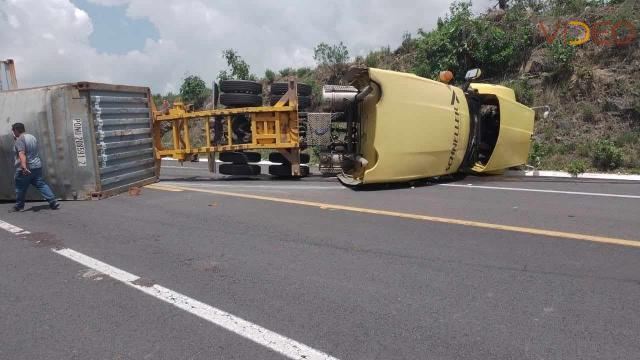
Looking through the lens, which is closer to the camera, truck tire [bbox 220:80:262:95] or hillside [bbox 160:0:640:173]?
truck tire [bbox 220:80:262:95]

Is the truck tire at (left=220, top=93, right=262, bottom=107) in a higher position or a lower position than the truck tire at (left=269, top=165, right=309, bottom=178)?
higher

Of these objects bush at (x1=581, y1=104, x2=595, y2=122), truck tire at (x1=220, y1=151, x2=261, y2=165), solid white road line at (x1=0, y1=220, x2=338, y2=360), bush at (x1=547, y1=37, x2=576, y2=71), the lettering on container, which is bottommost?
solid white road line at (x1=0, y1=220, x2=338, y2=360)

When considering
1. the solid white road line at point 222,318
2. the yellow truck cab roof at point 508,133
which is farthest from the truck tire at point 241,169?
the solid white road line at point 222,318

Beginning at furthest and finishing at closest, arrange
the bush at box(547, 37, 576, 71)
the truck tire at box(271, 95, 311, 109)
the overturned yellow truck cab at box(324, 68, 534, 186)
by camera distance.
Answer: the bush at box(547, 37, 576, 71) → the truck tire at box(271, 95, 311, 109) → the overturned yellow truck cab at box(324, 68, 534, 186)

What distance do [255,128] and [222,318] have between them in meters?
6.30

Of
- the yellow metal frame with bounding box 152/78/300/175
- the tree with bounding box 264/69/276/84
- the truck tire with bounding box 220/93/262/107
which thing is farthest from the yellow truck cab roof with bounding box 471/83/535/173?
the tree with bounding box 264/69/276/84

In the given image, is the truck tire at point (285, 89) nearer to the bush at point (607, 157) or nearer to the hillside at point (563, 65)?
the hillside at point (563, 65)

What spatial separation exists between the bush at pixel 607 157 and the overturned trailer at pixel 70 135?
30.4 ft

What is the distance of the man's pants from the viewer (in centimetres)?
708

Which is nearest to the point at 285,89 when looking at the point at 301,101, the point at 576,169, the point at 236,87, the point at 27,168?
the point at 301,101

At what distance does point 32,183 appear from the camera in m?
7.21

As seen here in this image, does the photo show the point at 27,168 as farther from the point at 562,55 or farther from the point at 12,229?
the point at 562,55

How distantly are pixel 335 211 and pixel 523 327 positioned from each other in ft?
11.4

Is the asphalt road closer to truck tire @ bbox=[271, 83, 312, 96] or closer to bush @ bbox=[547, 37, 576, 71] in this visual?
truck tire @ bbox=[271, 83, 312, 96]
